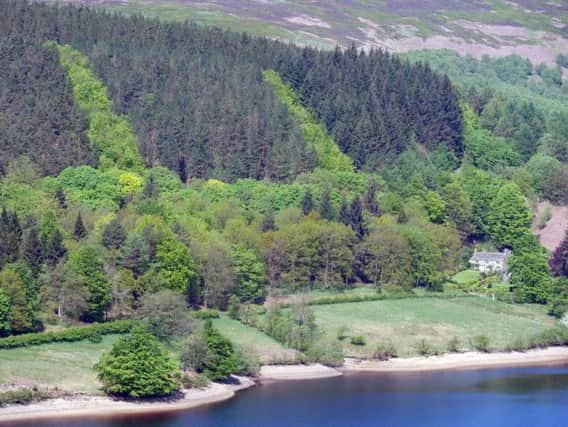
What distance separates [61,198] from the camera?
164m

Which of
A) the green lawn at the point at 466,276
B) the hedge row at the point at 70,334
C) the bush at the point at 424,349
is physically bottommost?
the green lawn at the point at 466,276

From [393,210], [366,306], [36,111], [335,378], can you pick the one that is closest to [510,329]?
[366,306]

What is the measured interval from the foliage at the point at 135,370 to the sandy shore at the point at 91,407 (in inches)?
35.2

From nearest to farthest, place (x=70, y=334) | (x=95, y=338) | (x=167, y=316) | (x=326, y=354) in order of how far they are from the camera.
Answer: (x=70, y=334) → (x=95, y=338) → (x=167, y=316) → (x=326, y=354)

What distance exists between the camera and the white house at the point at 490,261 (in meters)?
174

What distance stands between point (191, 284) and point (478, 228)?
192 ft

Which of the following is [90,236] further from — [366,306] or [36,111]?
[36,111]

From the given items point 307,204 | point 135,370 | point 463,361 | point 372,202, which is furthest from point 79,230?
point 372,202

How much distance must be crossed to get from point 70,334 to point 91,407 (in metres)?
14.2

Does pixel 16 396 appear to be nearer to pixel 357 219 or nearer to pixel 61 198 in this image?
pixel 61 198

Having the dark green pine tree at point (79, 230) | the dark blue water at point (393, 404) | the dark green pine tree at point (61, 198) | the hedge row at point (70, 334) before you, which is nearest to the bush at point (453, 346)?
the dark blue water at point (393, 404)

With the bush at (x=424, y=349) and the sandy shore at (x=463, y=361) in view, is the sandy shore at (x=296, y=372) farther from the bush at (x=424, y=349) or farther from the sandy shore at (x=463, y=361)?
the bush at (x=424, y=349)

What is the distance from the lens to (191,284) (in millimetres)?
139875

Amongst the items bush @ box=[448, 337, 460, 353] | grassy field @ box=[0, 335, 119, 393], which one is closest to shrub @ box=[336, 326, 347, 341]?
bush @ box=[448, 337, 460, 353]
